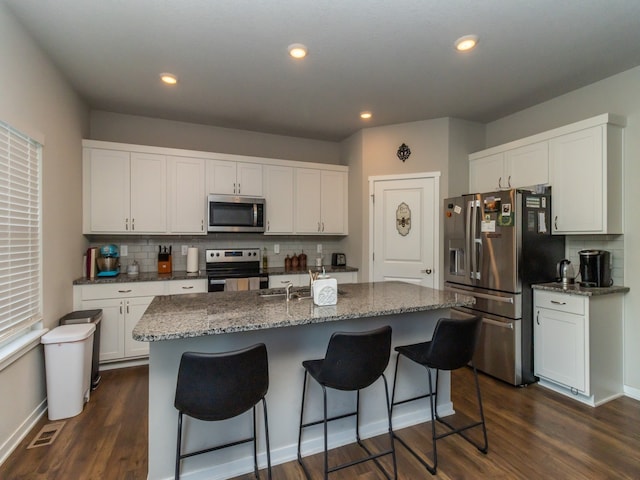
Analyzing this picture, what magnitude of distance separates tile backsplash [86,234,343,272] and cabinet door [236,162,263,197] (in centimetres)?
60

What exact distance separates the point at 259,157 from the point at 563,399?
4108 millimetres

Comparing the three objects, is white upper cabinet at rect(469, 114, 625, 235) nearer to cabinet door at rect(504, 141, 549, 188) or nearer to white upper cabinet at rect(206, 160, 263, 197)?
cabinet door at rect(504, 141, 549, 188)

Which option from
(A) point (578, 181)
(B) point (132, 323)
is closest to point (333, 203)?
(A) point (578, 181)

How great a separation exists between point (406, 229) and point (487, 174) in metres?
1.11

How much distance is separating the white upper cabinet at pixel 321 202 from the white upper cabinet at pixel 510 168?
1692 millimetres

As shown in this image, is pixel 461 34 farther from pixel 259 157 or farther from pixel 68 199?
pixel 68 199

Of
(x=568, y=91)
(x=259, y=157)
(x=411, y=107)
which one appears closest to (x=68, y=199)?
(x=259, y=157)

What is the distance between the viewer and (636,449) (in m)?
2.11

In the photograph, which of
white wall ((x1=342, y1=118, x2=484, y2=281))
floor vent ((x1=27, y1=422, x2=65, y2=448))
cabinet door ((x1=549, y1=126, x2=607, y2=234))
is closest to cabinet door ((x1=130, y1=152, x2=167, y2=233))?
floor vent ((x1=27, y1=422, x2=65, y2=448))

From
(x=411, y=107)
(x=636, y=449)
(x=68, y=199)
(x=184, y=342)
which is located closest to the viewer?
(x=184, y=342)

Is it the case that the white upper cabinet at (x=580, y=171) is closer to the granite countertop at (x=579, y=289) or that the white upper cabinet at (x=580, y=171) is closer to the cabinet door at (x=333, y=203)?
the granite countertop at (x=579, y=289)

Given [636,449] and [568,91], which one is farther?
[568,91]

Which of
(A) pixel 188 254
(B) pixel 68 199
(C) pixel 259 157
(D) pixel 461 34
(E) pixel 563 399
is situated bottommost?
(E) pixel 563 399

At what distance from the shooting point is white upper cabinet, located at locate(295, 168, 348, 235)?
14.5ft
